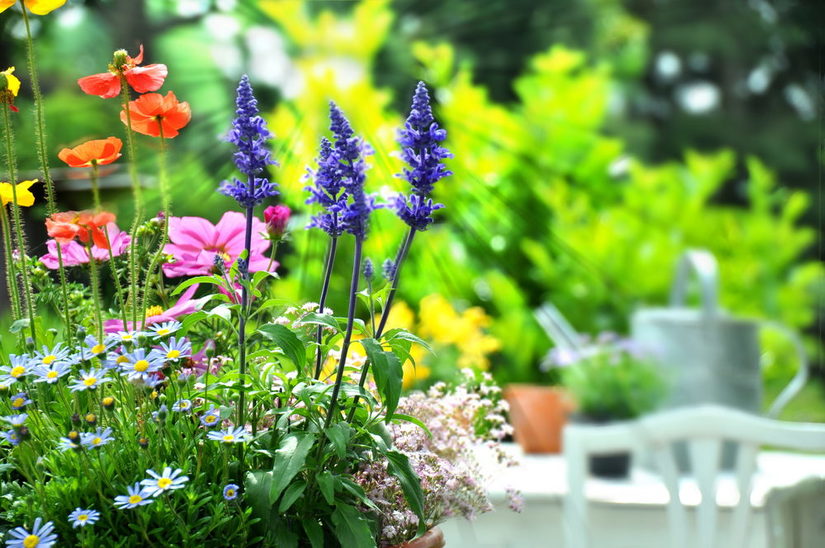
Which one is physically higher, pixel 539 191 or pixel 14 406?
pixel 14 406

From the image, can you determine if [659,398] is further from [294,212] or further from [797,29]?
[797,29]

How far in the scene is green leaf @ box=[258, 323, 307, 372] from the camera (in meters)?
0.40

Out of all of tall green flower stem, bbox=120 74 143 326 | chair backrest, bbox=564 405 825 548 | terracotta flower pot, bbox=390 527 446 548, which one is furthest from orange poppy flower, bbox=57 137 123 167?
chair backrest, bbox=564 405 825 548

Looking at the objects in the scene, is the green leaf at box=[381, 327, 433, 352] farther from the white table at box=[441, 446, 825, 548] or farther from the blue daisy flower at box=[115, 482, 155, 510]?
the white table at box=[441, 446, 825, 548]

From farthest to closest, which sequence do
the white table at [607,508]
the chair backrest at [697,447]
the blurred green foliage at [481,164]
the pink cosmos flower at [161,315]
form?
the white table at [607,508]
the chair backrest at [697,447]
the blurred green foliage at [481,164]
the pink cosmos flower at [161,315]

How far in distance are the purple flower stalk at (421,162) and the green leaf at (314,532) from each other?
0.49 feet

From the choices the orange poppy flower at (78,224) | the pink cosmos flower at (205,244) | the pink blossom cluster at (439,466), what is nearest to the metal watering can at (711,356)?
the pink blossom cluster at (439,466)

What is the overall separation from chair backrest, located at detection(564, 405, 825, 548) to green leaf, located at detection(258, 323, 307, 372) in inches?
32.5

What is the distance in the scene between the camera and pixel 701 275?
1.36 m

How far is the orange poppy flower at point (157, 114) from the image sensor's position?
0.45 m

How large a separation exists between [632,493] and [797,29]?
386 cm

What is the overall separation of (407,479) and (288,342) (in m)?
0.09

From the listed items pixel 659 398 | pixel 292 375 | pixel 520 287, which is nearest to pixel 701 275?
pixel 659 398

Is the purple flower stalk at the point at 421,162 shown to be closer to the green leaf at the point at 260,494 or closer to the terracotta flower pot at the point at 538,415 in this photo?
the green leaf at the point at 260,494
